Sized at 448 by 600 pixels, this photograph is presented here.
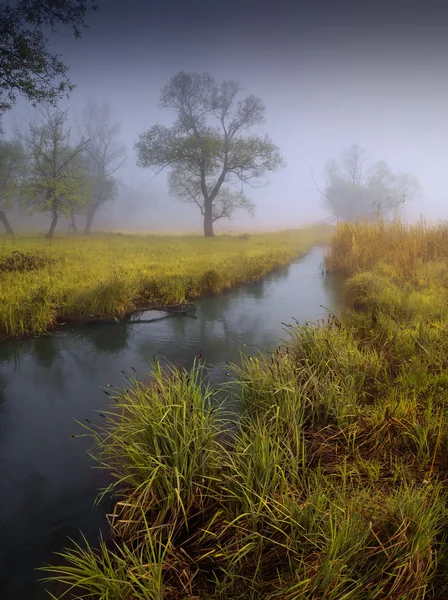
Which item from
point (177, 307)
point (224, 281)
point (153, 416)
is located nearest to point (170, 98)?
point (224, 281)

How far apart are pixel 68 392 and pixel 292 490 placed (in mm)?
3859

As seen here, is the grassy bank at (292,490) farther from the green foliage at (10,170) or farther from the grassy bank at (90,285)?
the green foliage at (10,170)

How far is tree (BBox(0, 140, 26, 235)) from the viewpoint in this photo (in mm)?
→ 25031

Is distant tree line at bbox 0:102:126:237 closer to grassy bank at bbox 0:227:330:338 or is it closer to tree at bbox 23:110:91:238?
tree at bbox 23:110:91:238

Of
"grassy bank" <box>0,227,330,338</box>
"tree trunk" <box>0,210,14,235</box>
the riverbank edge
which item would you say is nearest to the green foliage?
"tree trunk" <box>0,210,14,235</box>

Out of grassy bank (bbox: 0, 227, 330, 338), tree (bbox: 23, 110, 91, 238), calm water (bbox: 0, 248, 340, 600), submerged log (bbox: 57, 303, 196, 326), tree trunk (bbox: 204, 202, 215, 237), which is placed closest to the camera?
calm water (bbox: 0, 248, 340, 600)

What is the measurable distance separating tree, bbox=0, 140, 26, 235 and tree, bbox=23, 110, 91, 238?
40.2 inches

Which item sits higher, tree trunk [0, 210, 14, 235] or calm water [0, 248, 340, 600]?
tree trunk [0, 210, 14, 235]

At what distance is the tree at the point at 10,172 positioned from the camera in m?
25.0

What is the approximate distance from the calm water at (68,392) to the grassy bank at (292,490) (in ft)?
1.09

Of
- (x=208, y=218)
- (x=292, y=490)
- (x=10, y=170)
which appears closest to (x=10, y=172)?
(x=10, y=170)

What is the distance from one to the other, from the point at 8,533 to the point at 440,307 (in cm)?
740

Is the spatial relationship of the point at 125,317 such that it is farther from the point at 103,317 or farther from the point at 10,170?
the point at 10,170

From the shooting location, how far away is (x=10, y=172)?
27.5 m
